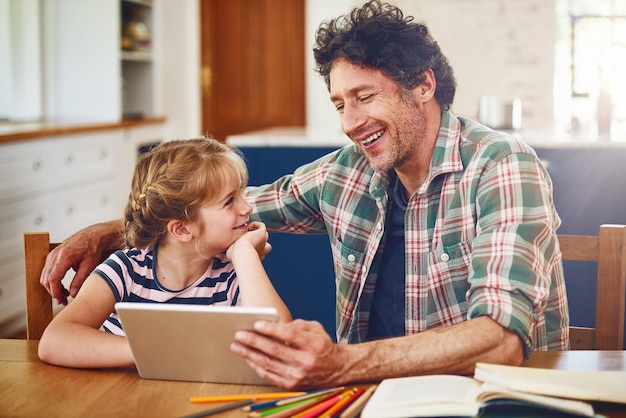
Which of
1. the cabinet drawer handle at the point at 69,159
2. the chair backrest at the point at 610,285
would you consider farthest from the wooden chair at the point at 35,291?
the cabinet drawer handle at the point at 69,159

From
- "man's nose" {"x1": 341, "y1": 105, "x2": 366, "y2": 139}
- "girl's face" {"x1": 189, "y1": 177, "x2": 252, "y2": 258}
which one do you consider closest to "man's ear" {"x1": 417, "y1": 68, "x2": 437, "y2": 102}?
"man's nose" {"x1": 341, "y1": 105, "x2": 366, "y2": 139}

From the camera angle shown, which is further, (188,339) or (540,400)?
(188,339)

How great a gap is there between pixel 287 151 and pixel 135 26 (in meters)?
2.57

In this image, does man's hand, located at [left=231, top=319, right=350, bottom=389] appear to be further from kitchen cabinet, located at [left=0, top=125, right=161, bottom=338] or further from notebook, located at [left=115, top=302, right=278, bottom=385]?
kitchen cabinet, located at [left=0, top=125, right=161, bottom=338]

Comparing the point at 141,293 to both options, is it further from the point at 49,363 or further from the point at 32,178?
the point at 32,178

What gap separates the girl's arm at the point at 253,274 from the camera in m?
1.45

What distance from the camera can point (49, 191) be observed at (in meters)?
4.05

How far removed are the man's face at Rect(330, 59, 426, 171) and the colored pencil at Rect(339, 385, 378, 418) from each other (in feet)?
2.23

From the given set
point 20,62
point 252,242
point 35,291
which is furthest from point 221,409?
point 20,62

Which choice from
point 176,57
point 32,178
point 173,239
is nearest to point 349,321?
point 173,239

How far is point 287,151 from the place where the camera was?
3375 millimetres

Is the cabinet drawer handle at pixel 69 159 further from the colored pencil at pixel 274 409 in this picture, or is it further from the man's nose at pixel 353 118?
the colored pencil at pixel 274 409

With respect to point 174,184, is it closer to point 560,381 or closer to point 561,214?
Result: point 560,381

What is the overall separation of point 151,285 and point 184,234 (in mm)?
125
